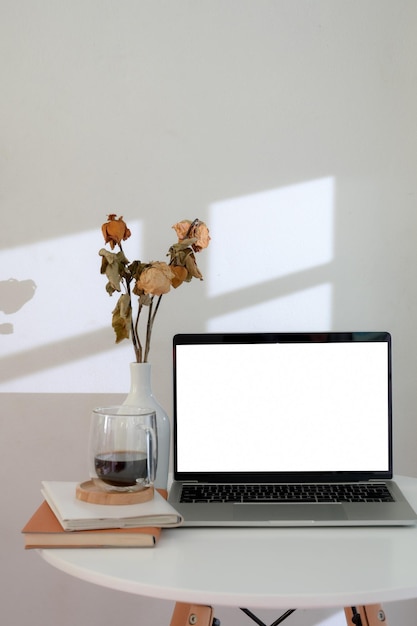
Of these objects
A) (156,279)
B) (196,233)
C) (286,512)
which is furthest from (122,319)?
(286,512)

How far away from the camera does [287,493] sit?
1.32m

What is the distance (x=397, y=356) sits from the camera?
1.85 m

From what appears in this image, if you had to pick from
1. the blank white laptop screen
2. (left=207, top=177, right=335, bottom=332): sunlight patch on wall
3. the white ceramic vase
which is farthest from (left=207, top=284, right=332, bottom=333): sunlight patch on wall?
the white ceramic vase

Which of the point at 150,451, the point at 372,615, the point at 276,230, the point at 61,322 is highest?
the point at 276,230

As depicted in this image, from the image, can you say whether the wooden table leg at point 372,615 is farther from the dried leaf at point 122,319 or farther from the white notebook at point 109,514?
the dried leaf at point 122,319

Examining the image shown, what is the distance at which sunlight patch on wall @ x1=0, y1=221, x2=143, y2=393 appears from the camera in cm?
185

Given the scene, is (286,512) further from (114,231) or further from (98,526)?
(114,231)

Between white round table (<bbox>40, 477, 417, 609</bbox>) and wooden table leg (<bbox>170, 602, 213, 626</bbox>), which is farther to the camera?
wooden table leg (<bbox>170, 602, 213, 626</bbox>)

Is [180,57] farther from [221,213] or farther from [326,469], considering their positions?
[326,469]

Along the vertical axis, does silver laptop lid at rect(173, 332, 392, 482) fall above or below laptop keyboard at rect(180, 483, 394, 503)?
above

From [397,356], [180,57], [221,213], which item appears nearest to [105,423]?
[221,213]

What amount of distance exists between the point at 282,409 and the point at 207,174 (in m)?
0.68

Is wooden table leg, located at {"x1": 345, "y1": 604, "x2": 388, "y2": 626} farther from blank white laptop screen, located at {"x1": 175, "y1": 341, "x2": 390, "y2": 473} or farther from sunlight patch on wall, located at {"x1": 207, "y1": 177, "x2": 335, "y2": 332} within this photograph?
sunlight patch on wall, located at {"x1": 207, "y1": 177, "x2": 335, "y2": 332}

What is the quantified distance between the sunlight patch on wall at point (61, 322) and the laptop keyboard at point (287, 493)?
0.58m
